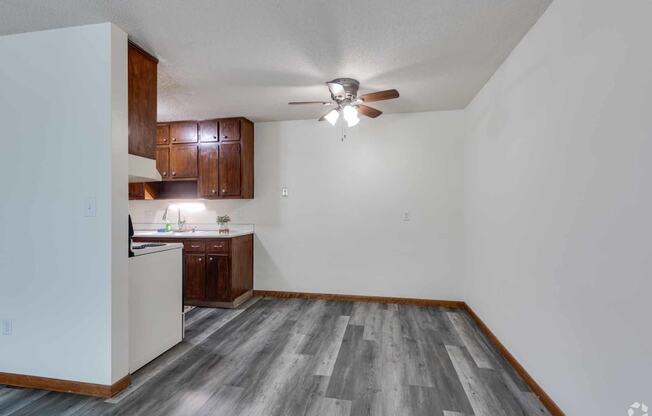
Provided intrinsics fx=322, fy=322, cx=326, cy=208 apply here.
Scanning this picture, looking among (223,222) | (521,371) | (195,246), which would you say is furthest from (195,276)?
(521,371)

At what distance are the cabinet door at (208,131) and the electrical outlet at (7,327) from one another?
2787 mm

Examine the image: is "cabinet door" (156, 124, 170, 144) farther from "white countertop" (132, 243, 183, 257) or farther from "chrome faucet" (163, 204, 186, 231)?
"white countertop" (132, 243, 183, 257)

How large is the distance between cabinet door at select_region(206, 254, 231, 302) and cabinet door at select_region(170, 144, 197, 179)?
1.23 meters

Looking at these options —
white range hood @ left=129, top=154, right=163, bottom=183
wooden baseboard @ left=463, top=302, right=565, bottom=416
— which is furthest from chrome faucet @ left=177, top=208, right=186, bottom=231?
wooden baseboard @ left=463, top=302, right=565, bottom=416

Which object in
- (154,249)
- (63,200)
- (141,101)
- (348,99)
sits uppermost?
(348,99)

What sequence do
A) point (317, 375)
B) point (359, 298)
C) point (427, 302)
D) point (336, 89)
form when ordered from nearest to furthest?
point (317, 375) < point (336, 89) < point (427, 302) < point (359, 298)

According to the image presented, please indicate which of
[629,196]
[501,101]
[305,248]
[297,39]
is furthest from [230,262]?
[629,196]

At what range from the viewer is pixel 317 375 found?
240 centimetres

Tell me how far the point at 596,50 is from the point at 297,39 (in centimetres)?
175

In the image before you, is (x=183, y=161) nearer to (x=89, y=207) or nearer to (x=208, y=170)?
(x=208, y=170)

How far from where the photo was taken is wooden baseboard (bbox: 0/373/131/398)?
2.13 metres

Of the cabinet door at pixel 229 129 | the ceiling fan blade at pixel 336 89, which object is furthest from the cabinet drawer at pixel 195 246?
the ceiling fan blade at pixel 336 89

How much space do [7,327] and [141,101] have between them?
1.85 metres

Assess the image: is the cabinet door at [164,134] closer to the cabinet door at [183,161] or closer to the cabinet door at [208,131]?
the cabinet door at [183,161]
